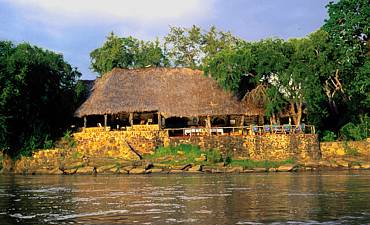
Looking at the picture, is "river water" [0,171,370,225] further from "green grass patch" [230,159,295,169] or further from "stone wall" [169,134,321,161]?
"stone wall" [169,134,321,161]

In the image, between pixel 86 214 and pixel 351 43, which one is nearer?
pixel 86 214

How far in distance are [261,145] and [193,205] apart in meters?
23.5

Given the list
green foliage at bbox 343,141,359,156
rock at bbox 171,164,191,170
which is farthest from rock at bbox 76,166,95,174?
green foliage at bbox 343,141,359,156

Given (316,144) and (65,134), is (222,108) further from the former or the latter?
(65,134)

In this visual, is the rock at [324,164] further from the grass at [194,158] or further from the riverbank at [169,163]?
the grass at [194,158]

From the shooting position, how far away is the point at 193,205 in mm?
16672

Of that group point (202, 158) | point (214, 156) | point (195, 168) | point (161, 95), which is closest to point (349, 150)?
point (214, 156)

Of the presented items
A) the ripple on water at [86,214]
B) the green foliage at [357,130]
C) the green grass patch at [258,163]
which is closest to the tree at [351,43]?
the green foliage at [357,130]

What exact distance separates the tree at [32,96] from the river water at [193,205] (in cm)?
1561

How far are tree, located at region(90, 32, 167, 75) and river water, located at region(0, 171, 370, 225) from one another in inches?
1258

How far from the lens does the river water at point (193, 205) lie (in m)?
13.5

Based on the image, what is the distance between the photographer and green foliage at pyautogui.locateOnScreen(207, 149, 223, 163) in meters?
38.1

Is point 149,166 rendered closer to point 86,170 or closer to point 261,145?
point 86,170

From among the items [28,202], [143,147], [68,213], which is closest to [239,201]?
[68,213]
